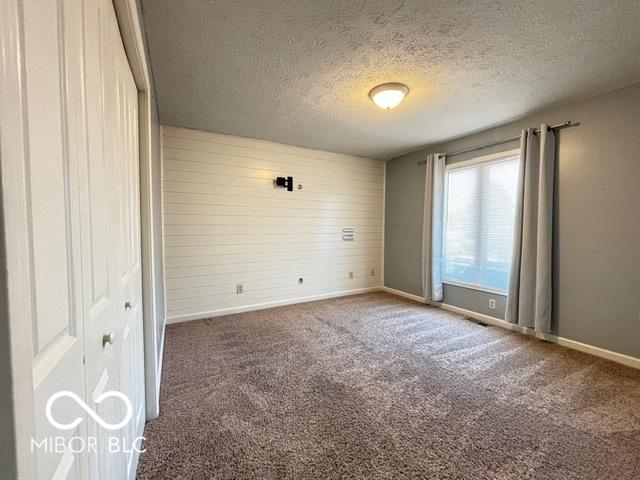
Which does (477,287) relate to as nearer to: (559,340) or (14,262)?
(559,340)

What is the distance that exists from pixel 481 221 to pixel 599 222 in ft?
3.77

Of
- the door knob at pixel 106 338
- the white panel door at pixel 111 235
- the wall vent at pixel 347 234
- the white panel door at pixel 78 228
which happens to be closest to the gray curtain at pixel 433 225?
the wall vent at pixel 347 234

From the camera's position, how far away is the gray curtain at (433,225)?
4004 mm

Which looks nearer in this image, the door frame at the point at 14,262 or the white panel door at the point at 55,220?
the door frame at the point at 14,262

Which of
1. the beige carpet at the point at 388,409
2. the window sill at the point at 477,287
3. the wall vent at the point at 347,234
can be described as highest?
the wall vent at the point at 347,234

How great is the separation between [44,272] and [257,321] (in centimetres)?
314

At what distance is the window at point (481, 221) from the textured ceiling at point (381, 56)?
26.1 inches

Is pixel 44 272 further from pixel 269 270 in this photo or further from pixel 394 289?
pixel 394 289

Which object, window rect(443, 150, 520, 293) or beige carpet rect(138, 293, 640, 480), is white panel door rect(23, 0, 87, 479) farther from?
window rect(443, 150, 520, 293)

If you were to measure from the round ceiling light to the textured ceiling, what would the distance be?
59 millimetres

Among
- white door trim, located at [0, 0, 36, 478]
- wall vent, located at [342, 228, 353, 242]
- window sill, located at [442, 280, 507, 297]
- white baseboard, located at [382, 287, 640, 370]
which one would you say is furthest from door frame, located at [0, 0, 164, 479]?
wall vent, located at [342, 228, 353, 242]

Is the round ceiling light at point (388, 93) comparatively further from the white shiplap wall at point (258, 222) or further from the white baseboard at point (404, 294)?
the white baseboard at point (404, 294)

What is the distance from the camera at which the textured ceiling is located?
1.61 metres

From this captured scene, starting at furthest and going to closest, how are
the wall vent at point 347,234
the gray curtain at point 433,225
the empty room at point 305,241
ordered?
the wall vent at point 347,234
the gray curtain at point 433,225
the empty room at point 305,241
